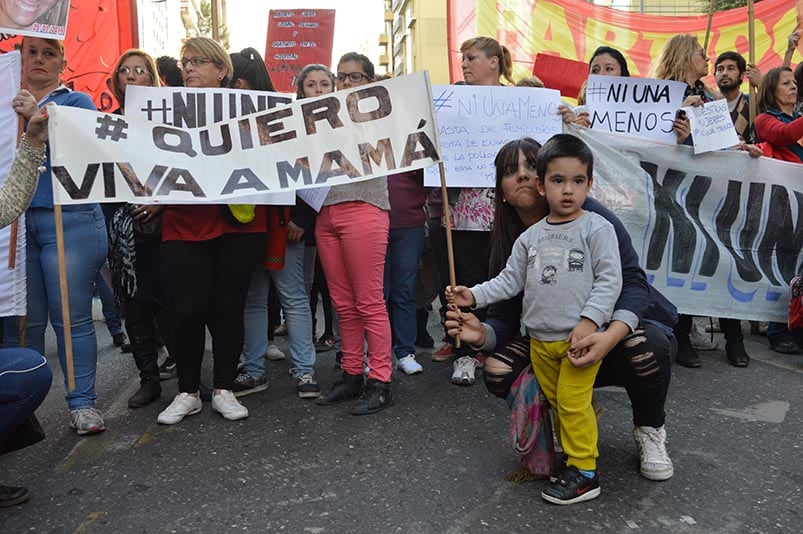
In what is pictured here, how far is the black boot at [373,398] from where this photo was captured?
3664 mm

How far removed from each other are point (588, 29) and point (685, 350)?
11.2 feet

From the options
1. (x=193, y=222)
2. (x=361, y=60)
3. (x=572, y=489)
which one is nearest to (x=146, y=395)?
(x=193, y=222)

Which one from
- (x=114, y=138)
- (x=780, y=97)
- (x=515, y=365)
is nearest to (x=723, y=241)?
(x=780, y=97)

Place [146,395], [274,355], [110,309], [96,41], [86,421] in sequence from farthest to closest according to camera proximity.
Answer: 1. [110,309]
2. [96,41]
3. [274,355]
4. [146,395]
5. [86,421]

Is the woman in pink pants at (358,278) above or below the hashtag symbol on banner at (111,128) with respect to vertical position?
below

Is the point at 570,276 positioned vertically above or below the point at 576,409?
above

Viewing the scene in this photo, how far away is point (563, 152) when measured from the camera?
266cm

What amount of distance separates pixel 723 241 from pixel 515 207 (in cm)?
243

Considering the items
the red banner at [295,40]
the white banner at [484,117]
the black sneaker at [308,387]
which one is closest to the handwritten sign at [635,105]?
the white banner at [484,117]

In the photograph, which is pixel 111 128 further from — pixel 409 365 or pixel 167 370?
pixel 409 365

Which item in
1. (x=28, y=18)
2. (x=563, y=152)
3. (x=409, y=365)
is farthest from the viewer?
(x=409, y=365)

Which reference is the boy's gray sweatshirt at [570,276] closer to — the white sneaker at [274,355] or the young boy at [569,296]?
the young boy at [569,296]

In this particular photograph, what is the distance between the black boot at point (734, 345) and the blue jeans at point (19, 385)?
395cm

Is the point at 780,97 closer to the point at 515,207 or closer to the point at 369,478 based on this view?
the point at 515,207
